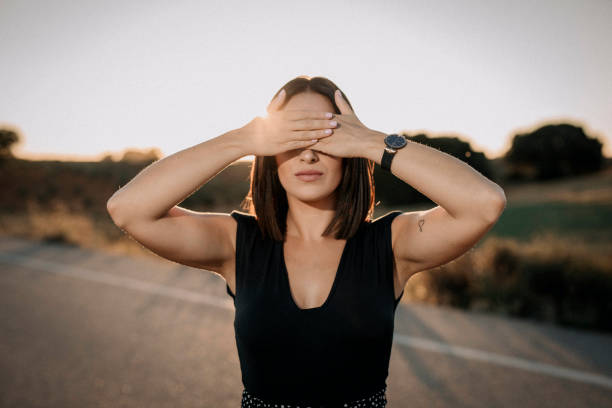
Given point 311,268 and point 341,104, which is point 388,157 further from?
point 311,268

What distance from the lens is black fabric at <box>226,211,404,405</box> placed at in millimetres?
1601

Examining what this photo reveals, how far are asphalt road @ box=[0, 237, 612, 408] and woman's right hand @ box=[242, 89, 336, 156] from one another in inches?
111

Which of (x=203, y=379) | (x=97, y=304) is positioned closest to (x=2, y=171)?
(x=97, y=304)

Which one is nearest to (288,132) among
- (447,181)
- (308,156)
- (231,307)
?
(308,156)

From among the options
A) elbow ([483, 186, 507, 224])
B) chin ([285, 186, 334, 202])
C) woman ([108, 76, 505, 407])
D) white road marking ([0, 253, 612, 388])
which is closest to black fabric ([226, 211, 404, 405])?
woman ([108, 76, 505, 407])

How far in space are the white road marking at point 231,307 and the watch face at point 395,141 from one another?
3.54 m

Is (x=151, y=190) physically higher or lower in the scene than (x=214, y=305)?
higher

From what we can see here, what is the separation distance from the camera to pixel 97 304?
6.18m

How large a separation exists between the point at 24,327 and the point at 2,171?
103 feet

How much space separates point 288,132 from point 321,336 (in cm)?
78

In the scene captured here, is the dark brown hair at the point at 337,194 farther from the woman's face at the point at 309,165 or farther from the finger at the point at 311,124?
the finger at the point at 311,124

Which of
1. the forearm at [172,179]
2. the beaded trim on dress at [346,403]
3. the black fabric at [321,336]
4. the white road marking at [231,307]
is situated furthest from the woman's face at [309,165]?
the white road marking at [231,307]

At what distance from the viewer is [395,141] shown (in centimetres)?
156

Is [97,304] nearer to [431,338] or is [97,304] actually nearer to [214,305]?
[214,305]
